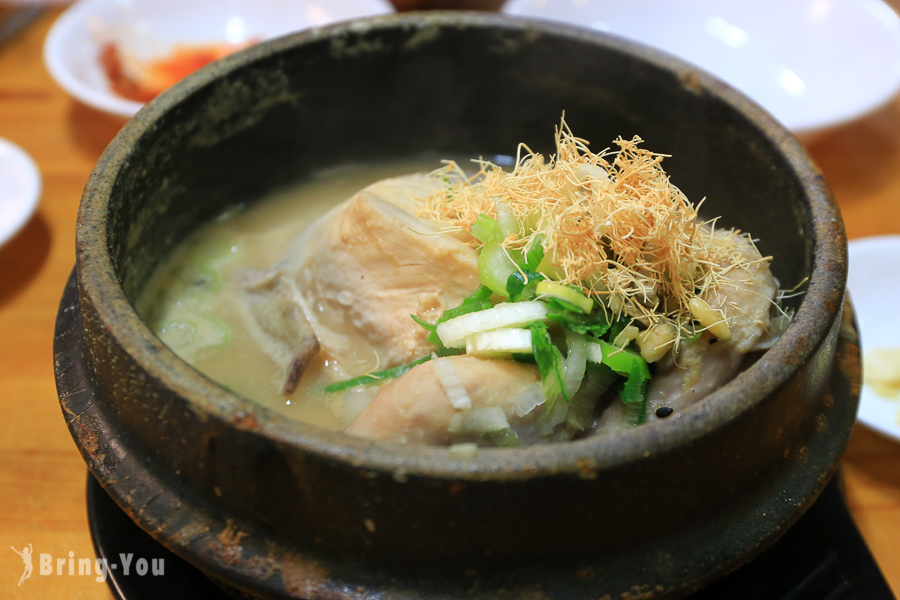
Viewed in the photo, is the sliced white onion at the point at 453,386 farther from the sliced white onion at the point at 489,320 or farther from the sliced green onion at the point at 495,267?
the sliced green onion at the point at 495,267

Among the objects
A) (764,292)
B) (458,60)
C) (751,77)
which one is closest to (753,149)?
(764,292)

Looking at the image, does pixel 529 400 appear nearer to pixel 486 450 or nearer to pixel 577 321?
pixel 577 321

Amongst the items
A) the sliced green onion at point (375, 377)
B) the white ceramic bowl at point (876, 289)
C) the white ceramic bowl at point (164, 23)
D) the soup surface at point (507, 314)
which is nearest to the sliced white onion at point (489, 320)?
the soup surface at point (507, 314)

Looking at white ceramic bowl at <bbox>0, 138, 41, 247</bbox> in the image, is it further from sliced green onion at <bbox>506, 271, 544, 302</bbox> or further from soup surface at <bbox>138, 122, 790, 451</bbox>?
sliced green onion at <bbox>506, 271, 544, 302</bbox>

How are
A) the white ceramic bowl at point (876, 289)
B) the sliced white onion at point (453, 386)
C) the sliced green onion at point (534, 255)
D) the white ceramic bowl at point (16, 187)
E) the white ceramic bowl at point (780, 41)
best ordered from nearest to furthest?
the sliced white onion at point (453, 386)
the sliced green onion at point (534, 255)
the white ceramic bowl at point (876, 289)
the white ceramic bowl at point (16, 187)
the white ceramic bowl at point (780, 41)

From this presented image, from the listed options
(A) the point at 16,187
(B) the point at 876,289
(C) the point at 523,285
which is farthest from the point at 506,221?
(A) the point at 16,187

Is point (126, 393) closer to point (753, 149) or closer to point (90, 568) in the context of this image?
point (90, 568)
